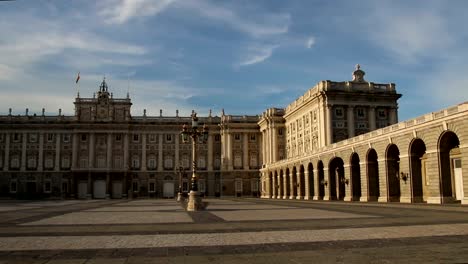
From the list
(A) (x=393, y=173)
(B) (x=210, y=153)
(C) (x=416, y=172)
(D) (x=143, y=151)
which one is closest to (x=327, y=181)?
(A) (x=393, y=173)

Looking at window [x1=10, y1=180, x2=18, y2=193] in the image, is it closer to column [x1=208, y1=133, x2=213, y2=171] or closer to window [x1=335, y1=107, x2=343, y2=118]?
column [x1=208, y1=133, x2=213, y2=171]

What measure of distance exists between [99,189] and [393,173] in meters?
71.2

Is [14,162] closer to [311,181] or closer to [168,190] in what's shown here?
[168,190]

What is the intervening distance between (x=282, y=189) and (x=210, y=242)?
68.7 m

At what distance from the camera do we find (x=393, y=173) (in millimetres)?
42250

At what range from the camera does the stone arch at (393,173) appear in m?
42.0

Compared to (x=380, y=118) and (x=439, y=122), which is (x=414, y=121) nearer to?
(x=439, y=122)

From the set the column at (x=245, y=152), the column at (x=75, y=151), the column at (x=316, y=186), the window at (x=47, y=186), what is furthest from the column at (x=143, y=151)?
the column at (x=316, y=186)

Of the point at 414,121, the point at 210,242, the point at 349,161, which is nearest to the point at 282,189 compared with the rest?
the point at 349,161

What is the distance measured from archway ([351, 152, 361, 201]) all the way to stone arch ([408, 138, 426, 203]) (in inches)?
413

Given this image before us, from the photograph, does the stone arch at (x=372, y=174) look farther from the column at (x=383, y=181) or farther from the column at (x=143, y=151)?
the column at (x=143, y=151)

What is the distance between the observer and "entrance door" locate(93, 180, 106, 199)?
320 feet

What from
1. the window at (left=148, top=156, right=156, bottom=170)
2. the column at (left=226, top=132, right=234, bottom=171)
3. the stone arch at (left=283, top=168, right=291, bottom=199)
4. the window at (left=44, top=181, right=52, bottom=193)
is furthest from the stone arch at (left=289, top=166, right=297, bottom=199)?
the window at (left=44, top=181, right=52, bottom=193)

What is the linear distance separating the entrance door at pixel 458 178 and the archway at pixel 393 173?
5031 mm
